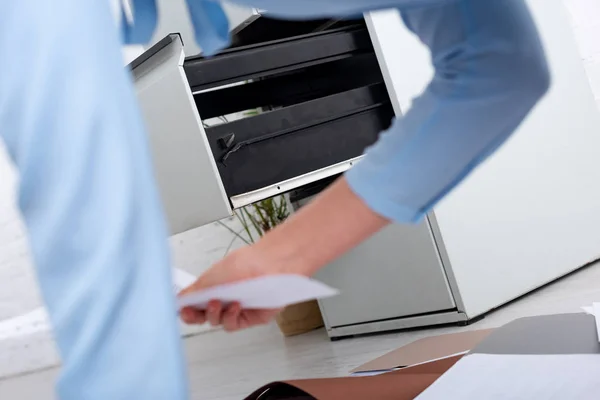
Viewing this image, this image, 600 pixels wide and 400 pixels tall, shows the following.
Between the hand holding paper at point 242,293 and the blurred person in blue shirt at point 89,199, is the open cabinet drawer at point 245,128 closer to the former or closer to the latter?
the hand holding paper at point 242,293

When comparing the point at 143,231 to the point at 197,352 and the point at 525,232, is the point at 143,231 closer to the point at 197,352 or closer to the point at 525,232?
the point at 525,232

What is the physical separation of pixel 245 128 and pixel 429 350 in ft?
1.66

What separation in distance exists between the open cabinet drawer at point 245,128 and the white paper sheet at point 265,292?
2.46 ft

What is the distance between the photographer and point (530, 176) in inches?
65.2

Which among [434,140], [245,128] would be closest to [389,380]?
[434,140]

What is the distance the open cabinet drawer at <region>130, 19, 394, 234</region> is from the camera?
128 cm

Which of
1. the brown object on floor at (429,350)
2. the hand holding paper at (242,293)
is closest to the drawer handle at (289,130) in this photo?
the brown object on floor at (429,350)

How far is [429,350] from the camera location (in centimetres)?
111

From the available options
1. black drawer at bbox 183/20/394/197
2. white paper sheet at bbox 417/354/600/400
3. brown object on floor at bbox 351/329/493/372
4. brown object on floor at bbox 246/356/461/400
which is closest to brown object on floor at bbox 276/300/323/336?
black drawer at bbox 183/20/394/197

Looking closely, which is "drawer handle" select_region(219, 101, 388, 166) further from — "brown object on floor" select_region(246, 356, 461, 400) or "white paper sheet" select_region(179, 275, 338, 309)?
"white paper sheet" select_region(179, 275, 338, 309)

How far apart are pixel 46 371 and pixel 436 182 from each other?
2849 mm

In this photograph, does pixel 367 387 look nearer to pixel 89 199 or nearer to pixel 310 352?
pixel 89 199

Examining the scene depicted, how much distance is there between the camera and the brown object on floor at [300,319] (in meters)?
2.12

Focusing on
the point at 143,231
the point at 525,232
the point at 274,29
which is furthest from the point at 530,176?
A: the point at 143,231
